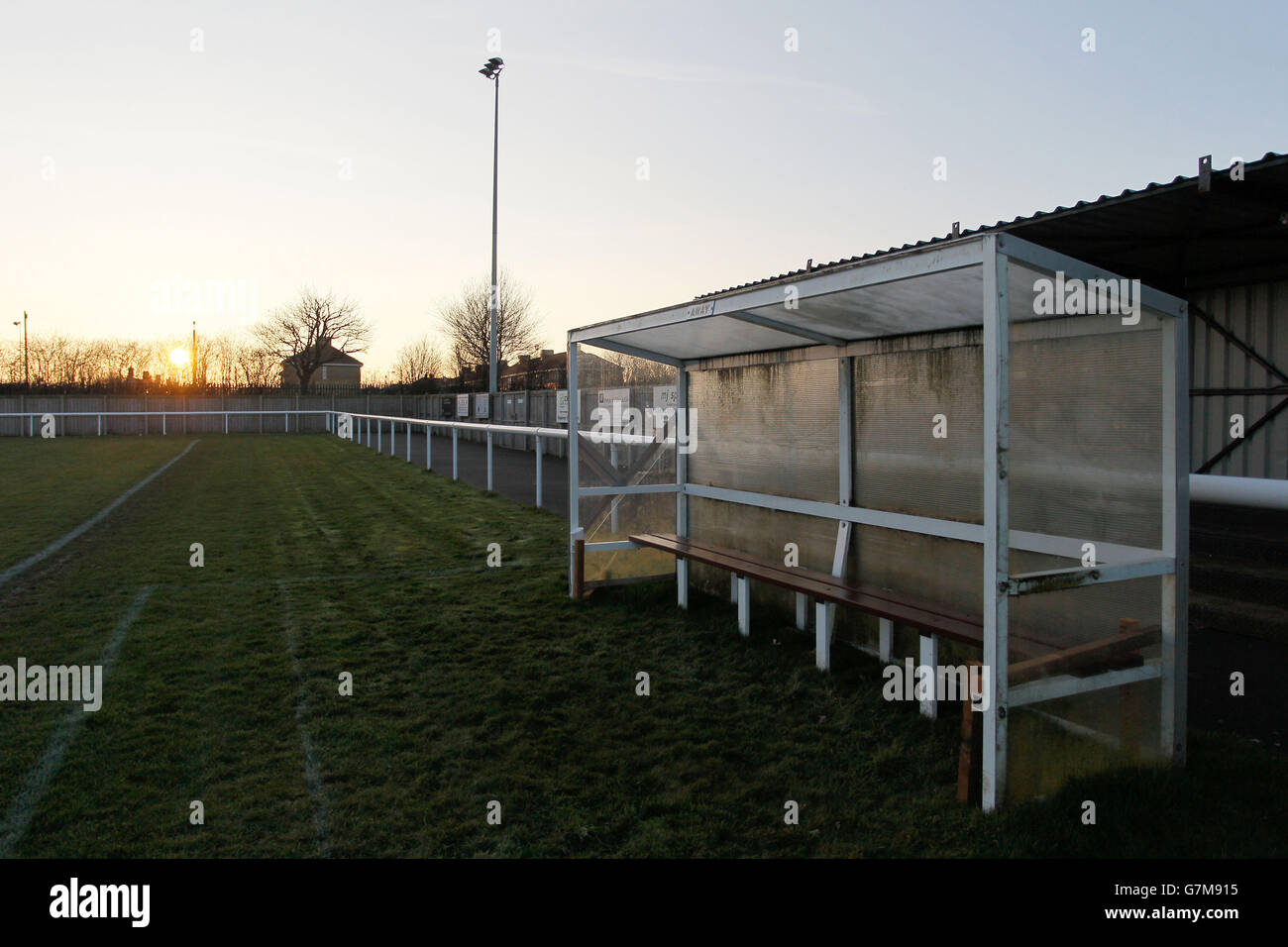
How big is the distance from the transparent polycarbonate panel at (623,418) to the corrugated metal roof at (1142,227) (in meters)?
0.85

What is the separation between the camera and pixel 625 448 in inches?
297

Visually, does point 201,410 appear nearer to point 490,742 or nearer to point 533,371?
point 533,371

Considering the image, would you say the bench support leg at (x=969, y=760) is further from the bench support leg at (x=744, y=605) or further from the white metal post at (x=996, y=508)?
the bench support leg at (x=744, y=605)

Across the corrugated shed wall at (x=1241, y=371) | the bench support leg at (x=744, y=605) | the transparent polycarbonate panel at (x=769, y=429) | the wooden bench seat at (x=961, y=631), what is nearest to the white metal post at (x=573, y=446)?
the transparent polycarbonate panel at (x=769, y=429)

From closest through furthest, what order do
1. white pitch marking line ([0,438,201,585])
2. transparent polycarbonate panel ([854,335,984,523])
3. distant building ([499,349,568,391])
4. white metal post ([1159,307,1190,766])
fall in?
1. white metal post ([1159,307,1190,766])
2. transparent polycarbonate panel ([854,335,984,523])
3. white pitch marking line ([0,438,201,585])
4. distant building ([499,349,568,391])

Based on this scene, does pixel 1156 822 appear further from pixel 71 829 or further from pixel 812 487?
pixel 71 829

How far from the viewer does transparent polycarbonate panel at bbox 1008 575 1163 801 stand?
11.2 ft

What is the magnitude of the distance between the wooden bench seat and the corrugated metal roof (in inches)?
69.5

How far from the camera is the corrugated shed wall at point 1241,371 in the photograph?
7035 millimetres

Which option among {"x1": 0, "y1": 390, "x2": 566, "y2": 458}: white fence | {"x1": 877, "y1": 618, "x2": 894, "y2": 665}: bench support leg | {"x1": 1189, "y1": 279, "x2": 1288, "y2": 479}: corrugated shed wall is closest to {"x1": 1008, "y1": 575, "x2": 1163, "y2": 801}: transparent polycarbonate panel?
{"x1": 877, "y1": 618, "x2": 894, "y2": 665}: bench support leg

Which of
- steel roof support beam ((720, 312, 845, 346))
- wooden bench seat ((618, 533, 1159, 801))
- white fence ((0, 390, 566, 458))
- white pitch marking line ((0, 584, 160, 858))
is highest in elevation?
white fence ((0, 390, 566, 458))

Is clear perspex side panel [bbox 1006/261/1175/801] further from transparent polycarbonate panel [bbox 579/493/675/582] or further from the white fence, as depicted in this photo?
the white fence

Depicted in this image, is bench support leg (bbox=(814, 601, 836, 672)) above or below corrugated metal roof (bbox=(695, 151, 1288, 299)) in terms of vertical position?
below
